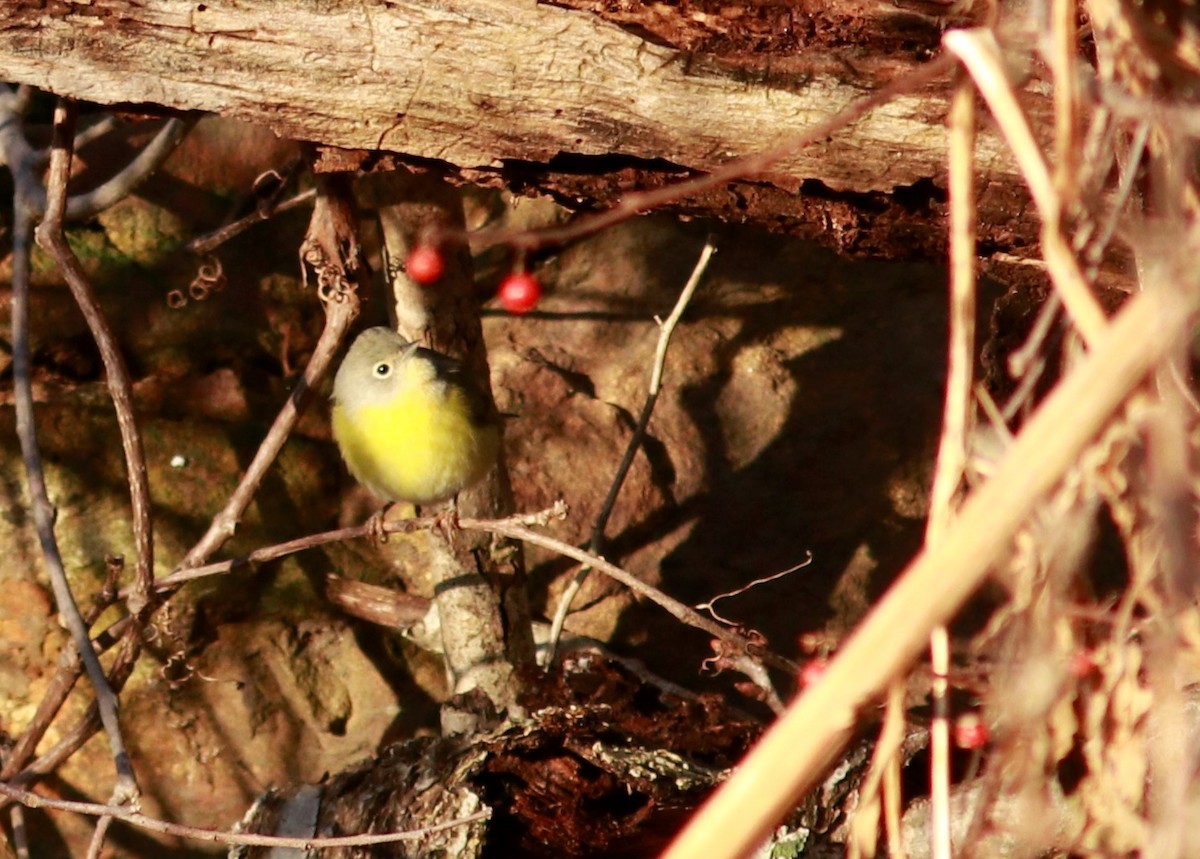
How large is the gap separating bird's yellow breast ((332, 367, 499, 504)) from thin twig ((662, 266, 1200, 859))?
3554mm

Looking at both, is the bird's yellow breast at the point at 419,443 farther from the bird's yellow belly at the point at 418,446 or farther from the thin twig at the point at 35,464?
the thin twig at the point at 35,464

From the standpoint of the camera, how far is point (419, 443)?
4.33 meters

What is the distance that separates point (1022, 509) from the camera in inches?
28.6

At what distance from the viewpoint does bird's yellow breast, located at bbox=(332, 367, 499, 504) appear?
169 inches

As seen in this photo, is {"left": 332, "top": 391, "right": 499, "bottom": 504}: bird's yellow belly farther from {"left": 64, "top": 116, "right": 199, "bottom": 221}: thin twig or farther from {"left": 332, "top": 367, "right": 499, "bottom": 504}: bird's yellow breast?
{"left": 64, "top": 116, "right": 199, "bottom": 221}: thin twig

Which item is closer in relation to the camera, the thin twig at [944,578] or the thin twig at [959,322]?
the thin twig at [944,578]

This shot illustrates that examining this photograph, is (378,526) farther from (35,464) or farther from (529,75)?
(529,75)

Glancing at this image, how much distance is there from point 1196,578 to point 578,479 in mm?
4156

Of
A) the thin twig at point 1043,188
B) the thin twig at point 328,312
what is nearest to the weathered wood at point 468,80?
the thin twig at point 328,312

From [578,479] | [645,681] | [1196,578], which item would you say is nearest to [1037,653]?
[1196,578]

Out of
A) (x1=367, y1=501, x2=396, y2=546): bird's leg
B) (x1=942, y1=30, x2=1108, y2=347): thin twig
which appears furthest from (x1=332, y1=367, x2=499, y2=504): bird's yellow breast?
(x1=942, y1=30, x2=1108, y2=347): thin twig

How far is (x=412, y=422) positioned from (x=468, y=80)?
1.87m

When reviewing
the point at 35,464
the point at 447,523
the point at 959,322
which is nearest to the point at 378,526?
the point at 447,523

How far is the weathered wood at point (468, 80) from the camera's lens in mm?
2691
